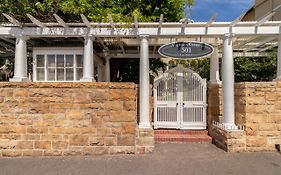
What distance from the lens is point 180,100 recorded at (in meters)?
10.2

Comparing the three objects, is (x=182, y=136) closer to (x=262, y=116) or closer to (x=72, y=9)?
(x=262, y=116)

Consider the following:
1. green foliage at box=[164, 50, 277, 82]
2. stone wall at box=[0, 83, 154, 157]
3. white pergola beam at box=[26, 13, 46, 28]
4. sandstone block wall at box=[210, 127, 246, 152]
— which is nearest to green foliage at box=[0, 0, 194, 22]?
white pergola beam at box=[26, 13, 46, 28]

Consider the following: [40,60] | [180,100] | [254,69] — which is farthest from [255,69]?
[40,60]

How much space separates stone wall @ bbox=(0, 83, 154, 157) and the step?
74.9 inches

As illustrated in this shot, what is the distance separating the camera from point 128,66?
15492 mm

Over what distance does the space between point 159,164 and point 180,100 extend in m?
3.75

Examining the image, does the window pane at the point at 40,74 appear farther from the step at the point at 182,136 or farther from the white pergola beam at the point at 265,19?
the white pergola beam at the point at 265,19

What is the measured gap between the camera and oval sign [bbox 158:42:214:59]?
905 cm

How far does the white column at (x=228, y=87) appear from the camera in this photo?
850cm

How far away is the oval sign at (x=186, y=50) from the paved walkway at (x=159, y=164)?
296cm

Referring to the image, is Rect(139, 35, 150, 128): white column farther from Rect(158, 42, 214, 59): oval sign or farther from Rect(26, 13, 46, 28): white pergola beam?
Rect(26, 13, 46, 28): white pergola beam

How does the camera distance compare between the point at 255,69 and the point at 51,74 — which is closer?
the point at 51,74

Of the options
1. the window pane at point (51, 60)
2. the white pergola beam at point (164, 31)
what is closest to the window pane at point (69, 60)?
the window pane at point (51, 60)

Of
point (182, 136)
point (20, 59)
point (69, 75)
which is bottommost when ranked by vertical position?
point (182, 136)
